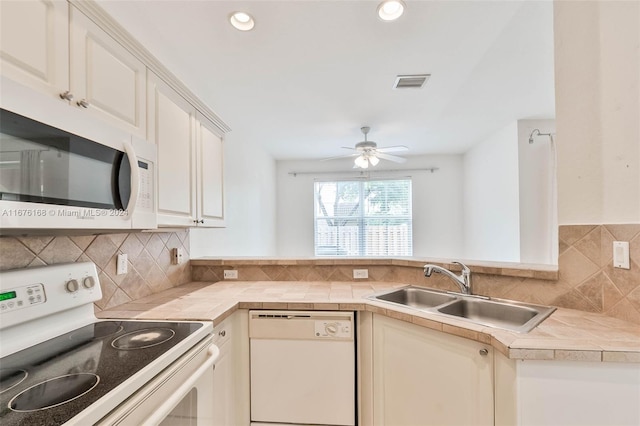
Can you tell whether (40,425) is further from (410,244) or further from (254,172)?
(410,244)

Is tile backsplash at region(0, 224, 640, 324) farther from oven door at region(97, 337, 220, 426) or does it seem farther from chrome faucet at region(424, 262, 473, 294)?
oven door at region(97, 337, 220, 426)

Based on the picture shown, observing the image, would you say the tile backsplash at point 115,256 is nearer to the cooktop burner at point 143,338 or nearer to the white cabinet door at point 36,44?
the cooktop burner at point 143,338

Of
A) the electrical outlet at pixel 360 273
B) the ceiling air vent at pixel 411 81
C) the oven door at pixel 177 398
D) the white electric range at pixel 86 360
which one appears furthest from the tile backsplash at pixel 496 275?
the ceiling air vent at pixel 411 81

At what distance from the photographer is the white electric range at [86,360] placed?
68 centimetres

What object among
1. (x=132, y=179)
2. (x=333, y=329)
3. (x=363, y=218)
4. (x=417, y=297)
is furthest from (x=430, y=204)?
(x=132, y=179)

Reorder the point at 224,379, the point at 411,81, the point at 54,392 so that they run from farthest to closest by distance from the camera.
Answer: the point at 411,81 < the point at 224,379 < the point at 54,392

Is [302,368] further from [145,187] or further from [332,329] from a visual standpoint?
[145,187]

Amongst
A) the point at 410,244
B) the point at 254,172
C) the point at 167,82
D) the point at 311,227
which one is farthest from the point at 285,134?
the point at 410,244

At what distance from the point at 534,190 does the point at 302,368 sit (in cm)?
364

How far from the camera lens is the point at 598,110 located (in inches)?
50.4

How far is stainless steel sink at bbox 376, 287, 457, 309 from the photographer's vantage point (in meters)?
1.75

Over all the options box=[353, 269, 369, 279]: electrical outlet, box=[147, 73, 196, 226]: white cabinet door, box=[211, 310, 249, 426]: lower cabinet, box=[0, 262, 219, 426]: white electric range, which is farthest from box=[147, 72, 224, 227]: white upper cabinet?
box=[353, 269, 369, 279]: electrical outlet

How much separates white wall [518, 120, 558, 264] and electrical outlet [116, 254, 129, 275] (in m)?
4.14

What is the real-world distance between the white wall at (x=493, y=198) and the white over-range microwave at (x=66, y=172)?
4.10m
